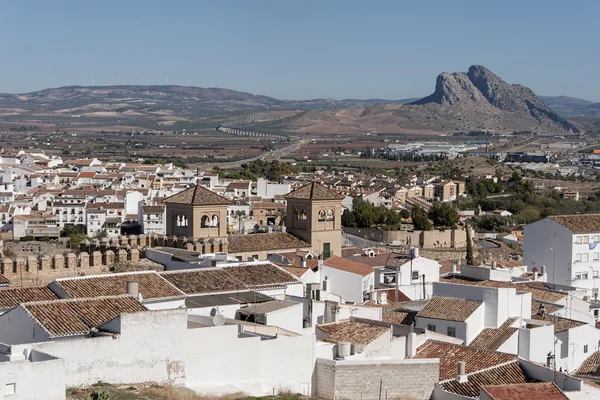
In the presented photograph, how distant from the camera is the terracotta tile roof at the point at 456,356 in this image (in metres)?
15.6

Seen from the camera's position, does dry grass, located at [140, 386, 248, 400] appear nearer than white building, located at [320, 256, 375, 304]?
Yes

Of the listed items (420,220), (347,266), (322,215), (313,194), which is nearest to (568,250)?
(322,215)

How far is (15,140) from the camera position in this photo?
165750mm

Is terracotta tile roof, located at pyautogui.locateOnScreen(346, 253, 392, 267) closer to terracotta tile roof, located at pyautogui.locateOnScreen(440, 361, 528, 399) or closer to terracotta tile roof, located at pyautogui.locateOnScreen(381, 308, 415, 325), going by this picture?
terracotta tile roof, located at pyautogui.locateOnScreen(381, 308, 415, 325)

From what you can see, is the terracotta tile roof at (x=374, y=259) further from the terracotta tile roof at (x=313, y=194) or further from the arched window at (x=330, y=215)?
the terracotta tile roof at (x=313, y=194)

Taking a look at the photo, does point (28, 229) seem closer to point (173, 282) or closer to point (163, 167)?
point (163, 167)

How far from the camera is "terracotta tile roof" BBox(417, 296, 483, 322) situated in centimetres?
1875

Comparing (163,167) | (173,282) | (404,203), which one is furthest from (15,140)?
(173,282)

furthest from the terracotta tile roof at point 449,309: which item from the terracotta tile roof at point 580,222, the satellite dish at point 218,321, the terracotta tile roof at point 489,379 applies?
the terracotta tile roof at point 580,222

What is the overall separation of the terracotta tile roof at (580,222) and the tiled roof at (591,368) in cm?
998

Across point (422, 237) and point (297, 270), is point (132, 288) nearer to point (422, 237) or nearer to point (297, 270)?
point (297, 270)

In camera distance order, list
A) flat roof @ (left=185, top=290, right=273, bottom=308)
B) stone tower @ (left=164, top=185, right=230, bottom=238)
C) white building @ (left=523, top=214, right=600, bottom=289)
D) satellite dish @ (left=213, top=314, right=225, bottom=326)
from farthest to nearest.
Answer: white building @ (left=523, top=214, right=600, bottom=289)
stone tower @ (left=164, top=185, right=230, bottom=238)
flat roof @ (left=185, top=290, right=273, bottom=308)
satellite dish @ (left=213, top=314, right=225, bottom=326)

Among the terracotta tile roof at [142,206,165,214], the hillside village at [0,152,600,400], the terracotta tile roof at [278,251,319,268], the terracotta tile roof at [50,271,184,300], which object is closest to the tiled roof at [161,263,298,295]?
the hillside village at [0,152,600,400]

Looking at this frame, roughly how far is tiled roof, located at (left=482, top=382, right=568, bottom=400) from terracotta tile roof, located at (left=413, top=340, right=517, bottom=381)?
4.41 feet
